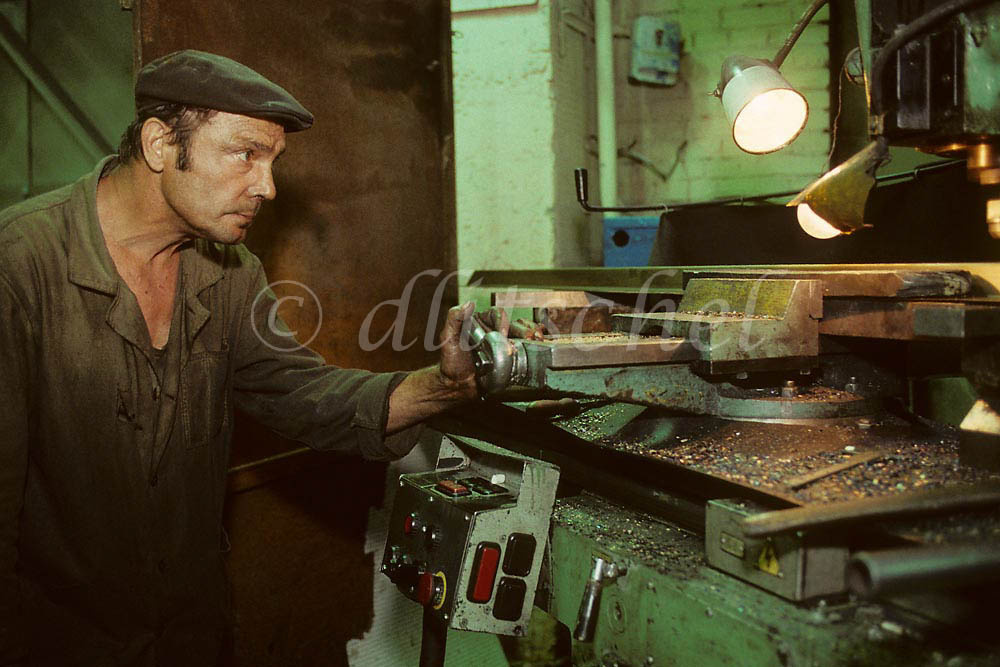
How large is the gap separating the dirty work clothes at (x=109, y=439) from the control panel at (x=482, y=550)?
0.27 meters

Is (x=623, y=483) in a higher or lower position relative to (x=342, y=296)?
lower

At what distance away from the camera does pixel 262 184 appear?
1.35 meters

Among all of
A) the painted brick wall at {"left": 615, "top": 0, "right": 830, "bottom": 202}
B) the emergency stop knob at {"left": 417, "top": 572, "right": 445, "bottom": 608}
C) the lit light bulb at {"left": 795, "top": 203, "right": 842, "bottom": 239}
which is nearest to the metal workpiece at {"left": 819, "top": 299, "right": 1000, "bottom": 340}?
the lit light bulb at {"left": 795, "top": 203, "right": 842, "bottom": 239}

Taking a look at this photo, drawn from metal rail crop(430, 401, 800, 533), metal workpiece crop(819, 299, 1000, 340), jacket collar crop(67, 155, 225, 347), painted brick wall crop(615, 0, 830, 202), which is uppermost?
painted brick wall crop(615, 0, 830, 202)

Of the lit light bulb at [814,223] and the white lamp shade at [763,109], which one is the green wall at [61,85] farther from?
the lit light bulb at [814,223]

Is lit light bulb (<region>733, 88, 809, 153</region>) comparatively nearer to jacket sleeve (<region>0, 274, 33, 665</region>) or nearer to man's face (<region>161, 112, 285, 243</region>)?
man's face (<region>161, 112, 285, 243</region>)

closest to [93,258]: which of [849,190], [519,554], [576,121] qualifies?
Answer: [519,554]

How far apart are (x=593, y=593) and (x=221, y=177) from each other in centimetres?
100

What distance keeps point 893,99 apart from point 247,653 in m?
1.93

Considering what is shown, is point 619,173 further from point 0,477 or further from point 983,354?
point 0,477

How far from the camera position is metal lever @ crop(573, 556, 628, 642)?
37.5 inches

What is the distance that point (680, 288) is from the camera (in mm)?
1435

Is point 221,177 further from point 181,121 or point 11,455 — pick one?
point 11,455

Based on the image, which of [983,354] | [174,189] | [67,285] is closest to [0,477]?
[67,285]
